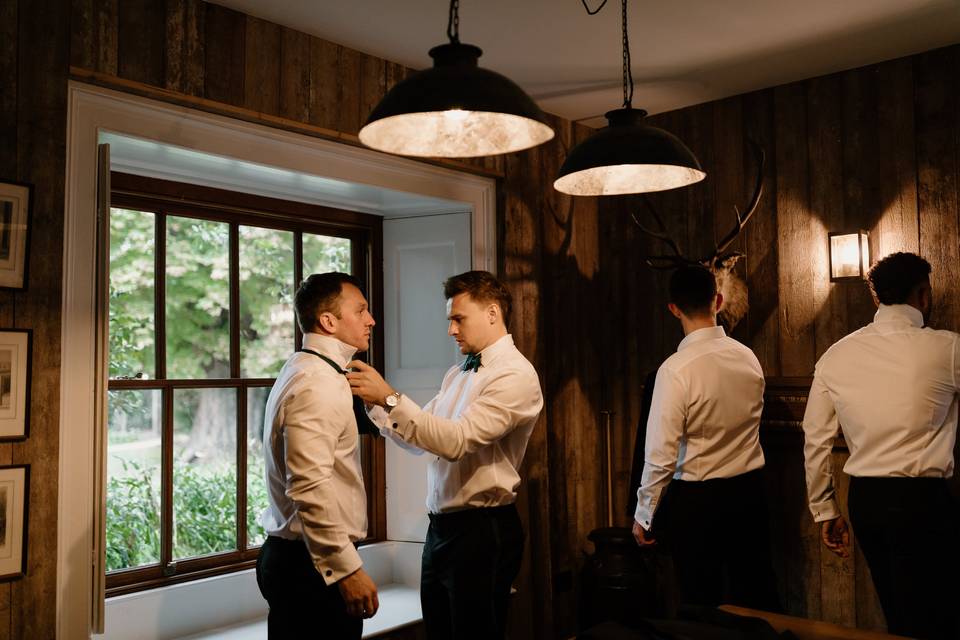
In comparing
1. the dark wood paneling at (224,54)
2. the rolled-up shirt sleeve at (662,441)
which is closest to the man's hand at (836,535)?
the rolled-up shirt sleeve at (662,441)

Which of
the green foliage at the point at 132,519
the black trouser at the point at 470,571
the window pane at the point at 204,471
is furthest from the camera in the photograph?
the window pane at the point at 204,471

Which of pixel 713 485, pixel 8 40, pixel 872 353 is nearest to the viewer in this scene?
pixel 8 40

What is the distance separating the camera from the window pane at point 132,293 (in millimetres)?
3549

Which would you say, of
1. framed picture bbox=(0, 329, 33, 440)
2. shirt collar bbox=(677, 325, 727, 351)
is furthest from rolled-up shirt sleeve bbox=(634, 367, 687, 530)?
framed picture bbox=(0, 329, 33, 440)

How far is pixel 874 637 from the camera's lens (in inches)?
80.6

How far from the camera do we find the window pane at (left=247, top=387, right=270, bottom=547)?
395 centimetres

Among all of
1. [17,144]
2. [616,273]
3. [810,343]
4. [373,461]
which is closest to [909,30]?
[810,343]

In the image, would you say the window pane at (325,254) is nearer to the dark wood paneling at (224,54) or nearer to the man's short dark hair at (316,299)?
the dark wood paneling at (224,54)

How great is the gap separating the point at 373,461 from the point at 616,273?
1722mm

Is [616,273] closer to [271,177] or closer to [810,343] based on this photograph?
[810,343]

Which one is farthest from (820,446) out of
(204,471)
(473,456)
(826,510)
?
(204,471)

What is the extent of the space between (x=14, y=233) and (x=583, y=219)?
306 cm

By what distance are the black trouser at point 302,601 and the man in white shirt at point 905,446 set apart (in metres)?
1.78

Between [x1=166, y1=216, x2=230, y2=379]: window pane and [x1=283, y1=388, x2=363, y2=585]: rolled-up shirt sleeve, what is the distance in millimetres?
1490
